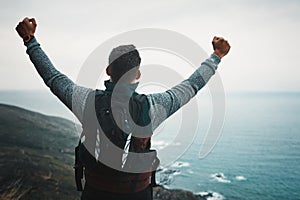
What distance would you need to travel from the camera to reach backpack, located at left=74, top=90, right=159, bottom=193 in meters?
3.04

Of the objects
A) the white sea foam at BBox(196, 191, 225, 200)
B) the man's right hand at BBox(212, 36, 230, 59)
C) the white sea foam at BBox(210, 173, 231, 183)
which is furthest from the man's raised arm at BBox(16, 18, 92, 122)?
the white sea foam at BBox(210, 173, 231, 183)

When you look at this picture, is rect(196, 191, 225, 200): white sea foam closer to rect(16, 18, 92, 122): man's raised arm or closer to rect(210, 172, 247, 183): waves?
rect(210, 172, 247, 183): waves

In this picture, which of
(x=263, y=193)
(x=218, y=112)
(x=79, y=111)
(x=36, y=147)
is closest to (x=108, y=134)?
(x=79, y=111)

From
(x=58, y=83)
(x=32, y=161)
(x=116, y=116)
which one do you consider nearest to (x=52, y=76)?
(x=58, y=83)

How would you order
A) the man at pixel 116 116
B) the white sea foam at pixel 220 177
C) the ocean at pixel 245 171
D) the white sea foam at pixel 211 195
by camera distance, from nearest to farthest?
the man at pixel 116 116 → the white sea foam at pixel 211 195 → the ocean at pixel 245 171 → the white sea foam at pixel 220 177

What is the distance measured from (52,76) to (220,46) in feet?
6.16

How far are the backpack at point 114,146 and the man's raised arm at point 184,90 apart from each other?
0.13 metres

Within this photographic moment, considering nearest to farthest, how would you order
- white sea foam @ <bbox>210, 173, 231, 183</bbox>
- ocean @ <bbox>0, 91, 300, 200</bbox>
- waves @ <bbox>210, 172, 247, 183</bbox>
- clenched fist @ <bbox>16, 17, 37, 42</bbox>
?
clenched fist @ <bbox>16, 17, 37, 42</bbox>, ocean @ <bbox>0, 91, 300, 200</bbox>, white sea foam @ <bbox>210, 173, 231, 183</bbox>, waves @ <bbox>210, 172, 247, 183</bbox>

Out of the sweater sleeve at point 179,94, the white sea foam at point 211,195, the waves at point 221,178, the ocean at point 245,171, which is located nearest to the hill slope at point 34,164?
the white sea foam at point 211,195

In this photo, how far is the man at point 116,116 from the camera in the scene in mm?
3039

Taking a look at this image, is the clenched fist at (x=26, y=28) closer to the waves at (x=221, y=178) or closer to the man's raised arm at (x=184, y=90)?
the man's raised arm at (x=184, y=90)

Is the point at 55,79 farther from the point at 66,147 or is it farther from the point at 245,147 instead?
the point at 245,147

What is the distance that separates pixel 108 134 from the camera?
10.1 feet

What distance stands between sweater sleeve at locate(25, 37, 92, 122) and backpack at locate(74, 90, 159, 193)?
0.10 meters
